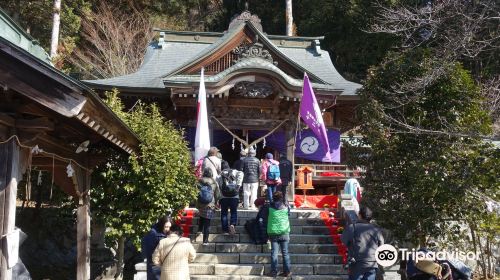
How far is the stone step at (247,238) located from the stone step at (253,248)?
11.2 inches

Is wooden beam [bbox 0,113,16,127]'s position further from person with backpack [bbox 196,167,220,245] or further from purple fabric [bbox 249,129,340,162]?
purple fabric [bbox 249,129,340,162]

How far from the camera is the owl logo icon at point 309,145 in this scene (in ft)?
53.7

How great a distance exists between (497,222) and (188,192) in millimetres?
5520

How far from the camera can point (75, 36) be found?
2283 centimetres

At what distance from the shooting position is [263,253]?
29.1 feet

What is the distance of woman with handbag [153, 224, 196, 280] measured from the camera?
18.7 feet

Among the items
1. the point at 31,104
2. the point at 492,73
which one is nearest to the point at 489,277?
the point at 31,104

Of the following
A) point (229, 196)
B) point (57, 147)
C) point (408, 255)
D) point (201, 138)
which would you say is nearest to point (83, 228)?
point (57, 147)

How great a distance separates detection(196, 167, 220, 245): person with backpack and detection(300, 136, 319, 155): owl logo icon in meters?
7.54

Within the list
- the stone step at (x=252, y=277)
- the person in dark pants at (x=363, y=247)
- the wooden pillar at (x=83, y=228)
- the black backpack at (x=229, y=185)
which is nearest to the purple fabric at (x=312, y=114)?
the black backpack at (x=229, y=185)

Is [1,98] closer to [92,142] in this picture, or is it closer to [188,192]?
[92,142]

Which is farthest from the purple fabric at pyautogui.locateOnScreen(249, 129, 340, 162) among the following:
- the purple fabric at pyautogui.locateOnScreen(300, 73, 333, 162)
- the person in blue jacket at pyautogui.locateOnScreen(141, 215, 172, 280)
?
the person in blue jacket at pyautogui.locateOnScreen(141, 215, 172, 280)

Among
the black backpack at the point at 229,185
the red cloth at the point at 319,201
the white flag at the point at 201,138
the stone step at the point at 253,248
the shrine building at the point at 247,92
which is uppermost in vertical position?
the shrine building at the point at 247,92

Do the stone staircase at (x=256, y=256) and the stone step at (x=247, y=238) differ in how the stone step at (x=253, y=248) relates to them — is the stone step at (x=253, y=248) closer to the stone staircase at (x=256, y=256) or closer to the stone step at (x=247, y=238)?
the stone staircase at (x=256, y=256)
